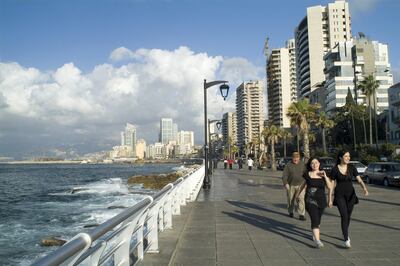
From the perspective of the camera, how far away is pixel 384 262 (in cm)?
624

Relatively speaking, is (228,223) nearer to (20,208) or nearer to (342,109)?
(20,208)

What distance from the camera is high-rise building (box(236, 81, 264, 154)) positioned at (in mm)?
167000

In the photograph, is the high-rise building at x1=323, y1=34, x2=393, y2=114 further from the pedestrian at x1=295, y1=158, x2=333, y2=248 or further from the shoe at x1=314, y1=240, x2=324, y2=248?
the shoe at x1=314, y1=240, x2=324, y2=248

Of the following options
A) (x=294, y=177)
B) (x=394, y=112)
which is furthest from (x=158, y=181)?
(x=394, y=112)

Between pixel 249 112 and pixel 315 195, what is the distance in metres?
170

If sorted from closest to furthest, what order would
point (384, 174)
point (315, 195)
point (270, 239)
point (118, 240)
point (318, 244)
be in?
point (118, 240)
point (318, 244)
point (315, 195)
point (270, 239)
point (384, 174)

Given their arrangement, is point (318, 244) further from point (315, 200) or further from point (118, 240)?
point (118, 240)

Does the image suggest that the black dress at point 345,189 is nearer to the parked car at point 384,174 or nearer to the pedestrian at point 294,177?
the pedestrian at point 294,177

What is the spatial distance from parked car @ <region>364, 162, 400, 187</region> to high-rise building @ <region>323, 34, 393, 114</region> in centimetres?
8943

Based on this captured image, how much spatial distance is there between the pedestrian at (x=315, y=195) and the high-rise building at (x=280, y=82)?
169 m

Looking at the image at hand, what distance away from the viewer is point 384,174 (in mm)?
25453

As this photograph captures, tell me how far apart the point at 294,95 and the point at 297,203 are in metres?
176

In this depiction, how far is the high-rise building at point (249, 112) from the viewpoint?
167000mm

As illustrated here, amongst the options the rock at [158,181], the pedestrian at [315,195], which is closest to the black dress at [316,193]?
the pedestrian at [315,195]
